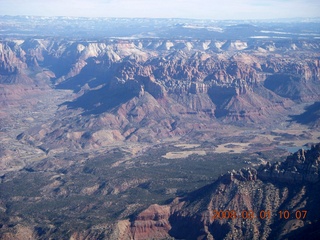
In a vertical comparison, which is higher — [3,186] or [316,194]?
[316,194]

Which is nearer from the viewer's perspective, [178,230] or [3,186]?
[178,230]

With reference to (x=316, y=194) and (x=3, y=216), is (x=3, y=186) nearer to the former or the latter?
(x=3, y=216)

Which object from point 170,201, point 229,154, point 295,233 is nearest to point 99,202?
point 170,201
